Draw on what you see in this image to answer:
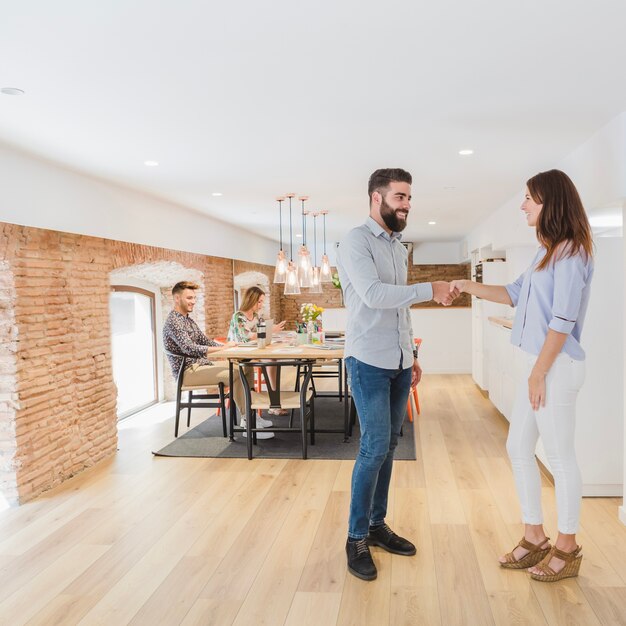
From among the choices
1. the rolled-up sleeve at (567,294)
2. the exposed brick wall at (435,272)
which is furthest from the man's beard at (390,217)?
the exposed brick wall at (435,272)

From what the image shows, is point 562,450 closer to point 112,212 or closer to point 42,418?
point 42,418

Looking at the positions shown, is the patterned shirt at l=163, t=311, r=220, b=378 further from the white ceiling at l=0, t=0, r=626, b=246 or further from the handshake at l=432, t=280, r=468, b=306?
the handshake at l=432, t=280, r=468, b=306

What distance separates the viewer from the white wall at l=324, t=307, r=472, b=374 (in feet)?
30.3

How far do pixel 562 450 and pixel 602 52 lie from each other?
1593 millimetres

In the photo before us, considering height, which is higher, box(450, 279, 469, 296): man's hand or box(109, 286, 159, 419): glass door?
box(450, 279, 469, 296): man's hand

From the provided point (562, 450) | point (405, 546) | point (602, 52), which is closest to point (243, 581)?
point (405, 546)

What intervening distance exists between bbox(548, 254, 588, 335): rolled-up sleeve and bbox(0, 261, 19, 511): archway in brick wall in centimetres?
315

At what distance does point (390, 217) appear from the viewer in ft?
8.80

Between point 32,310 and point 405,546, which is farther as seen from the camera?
point 32,310

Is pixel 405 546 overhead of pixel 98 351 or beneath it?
beneath

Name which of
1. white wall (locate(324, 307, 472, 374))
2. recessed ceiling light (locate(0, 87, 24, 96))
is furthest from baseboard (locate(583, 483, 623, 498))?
white wall (locate(324, 307, 472, 374))

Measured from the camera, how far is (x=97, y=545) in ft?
10.3

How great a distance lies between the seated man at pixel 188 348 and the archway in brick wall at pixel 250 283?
11.3ft

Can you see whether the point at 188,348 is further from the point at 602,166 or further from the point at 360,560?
the point at 602,166
